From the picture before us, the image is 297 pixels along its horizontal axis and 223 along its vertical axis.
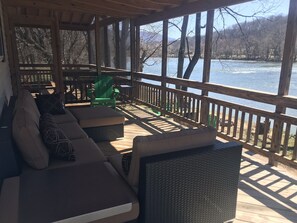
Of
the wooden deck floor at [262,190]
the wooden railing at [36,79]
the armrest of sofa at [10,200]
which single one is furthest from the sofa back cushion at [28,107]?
the wooden railing at [36,79]

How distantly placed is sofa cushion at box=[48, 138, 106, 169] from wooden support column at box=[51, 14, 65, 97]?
3718 mm

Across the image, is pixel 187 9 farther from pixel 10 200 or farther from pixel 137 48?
pixel 10 200

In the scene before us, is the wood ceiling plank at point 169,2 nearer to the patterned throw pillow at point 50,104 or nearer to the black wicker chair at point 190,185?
the patterned throw pillow at point 50,104

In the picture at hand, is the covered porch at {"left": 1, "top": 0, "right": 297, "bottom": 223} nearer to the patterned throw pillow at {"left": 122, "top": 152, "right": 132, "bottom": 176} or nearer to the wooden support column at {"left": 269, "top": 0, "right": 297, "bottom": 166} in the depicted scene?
the wooden support column at {"left": 269, "top": 0, "right": 297, "bottom": 166}

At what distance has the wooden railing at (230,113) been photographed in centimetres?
290

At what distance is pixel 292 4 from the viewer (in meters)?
2.65

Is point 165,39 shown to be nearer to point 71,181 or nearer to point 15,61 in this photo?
point 15,61

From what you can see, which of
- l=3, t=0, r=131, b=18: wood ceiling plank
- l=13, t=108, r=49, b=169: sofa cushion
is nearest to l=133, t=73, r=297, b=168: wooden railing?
l=3, t=0, r=131, b=18: wood ceiling plank

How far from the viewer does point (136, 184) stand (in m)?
1.72

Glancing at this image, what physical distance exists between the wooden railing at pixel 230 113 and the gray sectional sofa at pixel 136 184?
1.38m

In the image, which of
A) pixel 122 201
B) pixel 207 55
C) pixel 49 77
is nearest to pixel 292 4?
pixel 207 55

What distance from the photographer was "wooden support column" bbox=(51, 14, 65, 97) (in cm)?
570

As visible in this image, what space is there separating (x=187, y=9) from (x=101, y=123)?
8.24ft

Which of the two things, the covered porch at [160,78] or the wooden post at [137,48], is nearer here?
the covered porch at [160,78]
